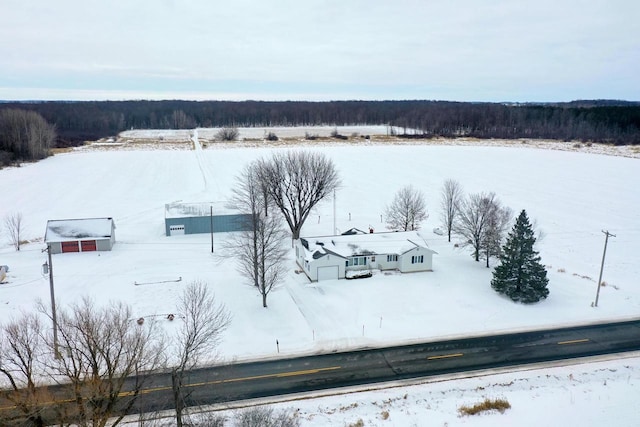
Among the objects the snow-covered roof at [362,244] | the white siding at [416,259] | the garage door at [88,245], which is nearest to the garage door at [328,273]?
the snow-covered roof at [362,244]

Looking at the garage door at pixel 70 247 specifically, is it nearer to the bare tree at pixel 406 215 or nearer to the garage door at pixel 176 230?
the garage door at pixel 176 230

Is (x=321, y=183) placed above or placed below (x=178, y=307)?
above

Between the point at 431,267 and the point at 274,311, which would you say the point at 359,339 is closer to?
the point at 274,311

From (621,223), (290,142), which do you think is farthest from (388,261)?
(290,142)

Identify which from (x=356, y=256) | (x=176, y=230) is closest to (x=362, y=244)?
(x=356, y=256)

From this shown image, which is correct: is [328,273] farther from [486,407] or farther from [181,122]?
[181,122]
